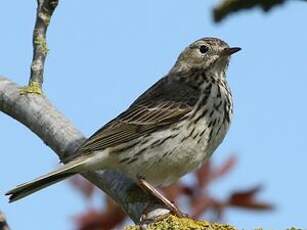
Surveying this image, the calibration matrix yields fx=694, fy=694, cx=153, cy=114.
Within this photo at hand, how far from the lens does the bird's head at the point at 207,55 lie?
6.12 metres

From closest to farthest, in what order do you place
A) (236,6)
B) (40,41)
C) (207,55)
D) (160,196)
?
(236,6), (160,196), (40,41), (207,55)

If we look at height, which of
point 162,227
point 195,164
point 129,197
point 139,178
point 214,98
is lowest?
point 162,227

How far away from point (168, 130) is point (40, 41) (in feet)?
4.17

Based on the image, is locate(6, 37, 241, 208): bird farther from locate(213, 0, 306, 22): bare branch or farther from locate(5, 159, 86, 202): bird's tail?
locate(213, 0, 306, 22): bare branch

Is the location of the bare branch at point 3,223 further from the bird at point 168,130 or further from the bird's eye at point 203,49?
the bird's eye at point 203,49

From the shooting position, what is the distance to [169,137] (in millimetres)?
5336

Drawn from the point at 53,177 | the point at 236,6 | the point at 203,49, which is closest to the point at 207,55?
the point at 203,49

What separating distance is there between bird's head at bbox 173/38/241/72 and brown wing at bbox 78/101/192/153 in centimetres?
57

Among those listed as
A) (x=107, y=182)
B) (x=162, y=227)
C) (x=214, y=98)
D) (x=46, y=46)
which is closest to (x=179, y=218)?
(x=162, y=227)

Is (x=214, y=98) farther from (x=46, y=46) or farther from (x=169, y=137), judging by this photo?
(x=46, y=46)

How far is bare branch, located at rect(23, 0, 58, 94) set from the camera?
4.78 m

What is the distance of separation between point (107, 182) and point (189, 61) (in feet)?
7.33

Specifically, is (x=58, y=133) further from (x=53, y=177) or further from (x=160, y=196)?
(x=160, y=196)

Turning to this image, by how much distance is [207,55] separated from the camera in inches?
247
